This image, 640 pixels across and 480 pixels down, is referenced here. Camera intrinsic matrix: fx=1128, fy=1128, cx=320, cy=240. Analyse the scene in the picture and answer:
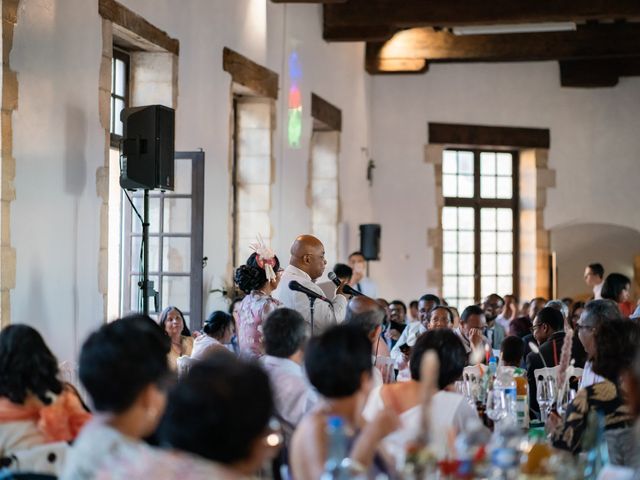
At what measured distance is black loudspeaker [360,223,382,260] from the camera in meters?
13.7

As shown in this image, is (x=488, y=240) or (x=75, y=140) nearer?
(x=75, y=140)

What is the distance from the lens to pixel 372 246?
1371cm

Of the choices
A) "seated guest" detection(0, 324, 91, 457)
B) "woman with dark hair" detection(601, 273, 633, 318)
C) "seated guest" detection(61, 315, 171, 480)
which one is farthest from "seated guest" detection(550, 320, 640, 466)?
"woman with dark hair" detection(601, 273, 633, 318)

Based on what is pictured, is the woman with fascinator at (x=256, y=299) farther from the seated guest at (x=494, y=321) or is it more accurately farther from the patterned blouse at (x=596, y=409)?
the seated guest at (x=494, y=321)

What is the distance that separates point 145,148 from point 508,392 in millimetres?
3296

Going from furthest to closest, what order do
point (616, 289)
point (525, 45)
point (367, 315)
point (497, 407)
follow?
point (525, 45) → point (616, 289) → point (367, 315) → point (497, 407)

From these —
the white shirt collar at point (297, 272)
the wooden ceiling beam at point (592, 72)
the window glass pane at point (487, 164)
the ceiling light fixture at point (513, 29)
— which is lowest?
the white shirt collar at point (297, 272)

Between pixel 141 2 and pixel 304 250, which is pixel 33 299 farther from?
pixel 141 2

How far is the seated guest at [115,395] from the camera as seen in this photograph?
2.50 meters

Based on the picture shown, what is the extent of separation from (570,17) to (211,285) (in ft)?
17.0

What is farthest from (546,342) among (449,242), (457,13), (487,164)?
Answer: (487,164)

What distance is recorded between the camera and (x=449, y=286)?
15516 millimetres

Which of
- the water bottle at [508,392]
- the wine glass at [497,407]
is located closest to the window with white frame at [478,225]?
the water bottle at [508,392]

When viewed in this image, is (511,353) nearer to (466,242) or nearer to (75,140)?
(75,140)
